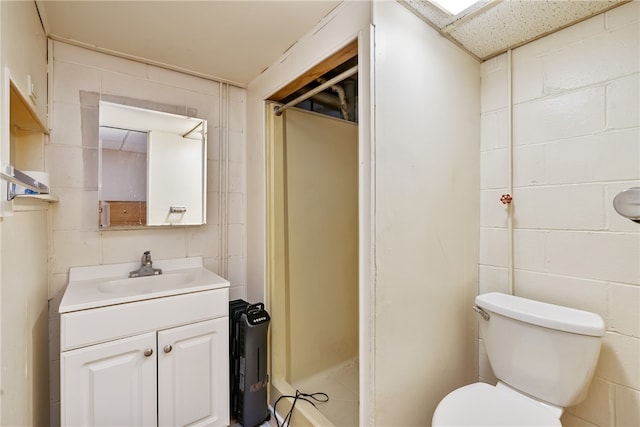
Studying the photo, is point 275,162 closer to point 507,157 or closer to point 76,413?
point 507,157

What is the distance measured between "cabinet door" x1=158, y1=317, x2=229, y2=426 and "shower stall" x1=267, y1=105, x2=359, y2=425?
1.17ft

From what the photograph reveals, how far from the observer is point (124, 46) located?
1.53 metres

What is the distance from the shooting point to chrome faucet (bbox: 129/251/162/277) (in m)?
1.61

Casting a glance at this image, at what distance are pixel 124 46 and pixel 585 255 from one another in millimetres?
2388

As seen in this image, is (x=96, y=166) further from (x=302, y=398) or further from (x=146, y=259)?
(x=302, y=398)

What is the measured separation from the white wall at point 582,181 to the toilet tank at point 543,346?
0.59ft

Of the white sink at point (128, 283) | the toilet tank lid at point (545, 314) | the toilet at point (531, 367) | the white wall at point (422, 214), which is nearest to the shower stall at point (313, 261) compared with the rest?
the white sink at point (128, 283)

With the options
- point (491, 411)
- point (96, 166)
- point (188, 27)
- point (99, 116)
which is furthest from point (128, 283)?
point (491, 411)

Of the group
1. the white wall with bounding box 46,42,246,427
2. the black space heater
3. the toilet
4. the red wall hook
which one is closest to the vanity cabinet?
the black space heater

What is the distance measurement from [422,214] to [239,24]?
1195 millimetres

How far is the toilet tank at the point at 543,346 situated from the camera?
112 centimetres

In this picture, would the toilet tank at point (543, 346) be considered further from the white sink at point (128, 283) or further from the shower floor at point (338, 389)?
the white sink at point (128, 283)

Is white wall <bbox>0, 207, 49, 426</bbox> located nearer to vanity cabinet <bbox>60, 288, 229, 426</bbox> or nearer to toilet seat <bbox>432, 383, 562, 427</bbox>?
vanity cabinet <bbox>60, 288, 229, 426</bbox>

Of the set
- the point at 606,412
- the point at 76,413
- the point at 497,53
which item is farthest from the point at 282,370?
the point at 497,53
